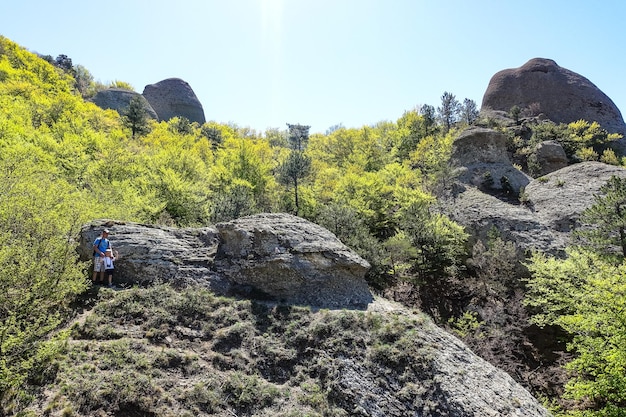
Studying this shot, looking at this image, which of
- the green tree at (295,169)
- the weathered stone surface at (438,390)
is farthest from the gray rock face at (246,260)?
the green tree at (295,169)

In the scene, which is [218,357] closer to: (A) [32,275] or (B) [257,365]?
(B) [257,365]

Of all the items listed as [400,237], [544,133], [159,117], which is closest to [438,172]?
[400,237]

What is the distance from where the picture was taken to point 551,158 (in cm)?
4041

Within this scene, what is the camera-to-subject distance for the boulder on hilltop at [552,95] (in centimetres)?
5450

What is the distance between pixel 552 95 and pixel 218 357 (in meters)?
67.1

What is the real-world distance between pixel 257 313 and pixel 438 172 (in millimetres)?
26385

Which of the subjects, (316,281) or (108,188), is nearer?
(316,281)

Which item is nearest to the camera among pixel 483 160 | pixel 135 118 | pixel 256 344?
pixel 256 344

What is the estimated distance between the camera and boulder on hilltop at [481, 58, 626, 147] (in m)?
54.5

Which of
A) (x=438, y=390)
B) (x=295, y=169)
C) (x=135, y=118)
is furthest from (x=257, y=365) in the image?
(x=135, y=118)

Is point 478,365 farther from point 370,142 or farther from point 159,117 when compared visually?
point 159,117

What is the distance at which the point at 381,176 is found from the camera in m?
34.9

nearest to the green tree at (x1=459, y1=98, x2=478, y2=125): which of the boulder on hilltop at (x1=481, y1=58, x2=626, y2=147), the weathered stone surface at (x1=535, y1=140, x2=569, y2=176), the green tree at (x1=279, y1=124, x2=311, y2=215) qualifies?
the boulder on hilltop at (x1=481, y1=58, x2=626, y2=147)

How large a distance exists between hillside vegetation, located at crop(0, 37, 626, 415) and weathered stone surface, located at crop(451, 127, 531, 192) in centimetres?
203
